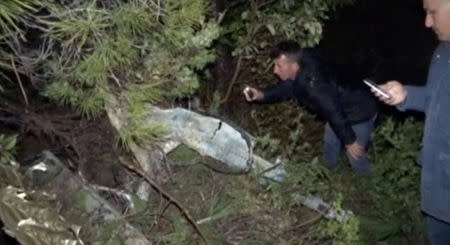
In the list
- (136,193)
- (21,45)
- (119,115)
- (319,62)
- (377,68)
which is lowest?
(377,68)

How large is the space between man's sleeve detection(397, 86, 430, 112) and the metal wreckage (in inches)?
47.2

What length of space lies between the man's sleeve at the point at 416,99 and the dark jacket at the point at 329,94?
1.55 metres

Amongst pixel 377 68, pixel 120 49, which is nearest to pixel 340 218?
pixel 120 49

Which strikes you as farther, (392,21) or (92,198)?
(392,21)

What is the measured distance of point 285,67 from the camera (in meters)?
5.43

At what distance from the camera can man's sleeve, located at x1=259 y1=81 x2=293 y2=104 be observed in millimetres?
5672

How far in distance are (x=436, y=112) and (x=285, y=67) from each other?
1.90 meters

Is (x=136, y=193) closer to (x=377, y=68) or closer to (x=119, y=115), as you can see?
(x=119, y=115)

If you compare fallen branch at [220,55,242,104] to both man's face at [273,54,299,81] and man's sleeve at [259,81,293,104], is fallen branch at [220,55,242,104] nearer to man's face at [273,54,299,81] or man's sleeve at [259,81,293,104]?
man's sleeve at [259,81,293,104]

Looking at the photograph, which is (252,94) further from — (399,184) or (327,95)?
(399,184)

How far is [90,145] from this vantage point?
15.7 feet

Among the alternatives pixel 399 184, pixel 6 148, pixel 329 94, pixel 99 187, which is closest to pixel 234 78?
pixel 329 94

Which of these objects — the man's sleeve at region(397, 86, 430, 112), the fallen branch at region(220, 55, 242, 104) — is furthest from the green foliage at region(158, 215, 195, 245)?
the fallen branch at region(220, 55, 242, 104)

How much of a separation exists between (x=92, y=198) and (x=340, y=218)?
62.5 inches
